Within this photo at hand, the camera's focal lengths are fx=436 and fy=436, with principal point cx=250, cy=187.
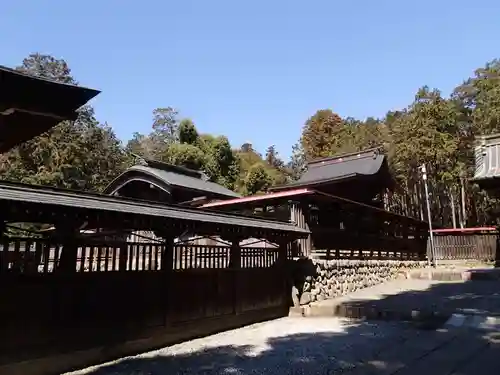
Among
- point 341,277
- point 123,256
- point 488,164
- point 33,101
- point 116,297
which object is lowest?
point 116,297

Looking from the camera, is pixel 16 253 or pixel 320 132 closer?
pixel 16 253

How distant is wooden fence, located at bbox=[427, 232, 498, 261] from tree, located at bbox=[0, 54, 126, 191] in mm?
26207

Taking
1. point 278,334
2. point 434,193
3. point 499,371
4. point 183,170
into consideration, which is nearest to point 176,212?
point 278,334

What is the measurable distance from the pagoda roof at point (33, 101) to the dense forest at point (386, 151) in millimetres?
24666

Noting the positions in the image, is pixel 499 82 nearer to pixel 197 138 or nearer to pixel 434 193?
pixel 434 193

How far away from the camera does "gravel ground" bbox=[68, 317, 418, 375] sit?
7.11 meters

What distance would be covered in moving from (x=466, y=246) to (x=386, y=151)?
14124 mm

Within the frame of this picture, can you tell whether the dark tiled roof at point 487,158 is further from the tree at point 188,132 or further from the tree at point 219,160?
the tree at point 188,132

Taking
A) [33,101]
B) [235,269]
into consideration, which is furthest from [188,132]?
[33,101]

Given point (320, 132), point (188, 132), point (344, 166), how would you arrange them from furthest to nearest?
point (320, 132), point (188, 132), point (344, 166)

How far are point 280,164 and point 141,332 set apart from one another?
174 feet

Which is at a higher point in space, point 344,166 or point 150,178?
point 344,166

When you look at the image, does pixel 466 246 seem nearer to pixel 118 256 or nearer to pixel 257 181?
pixel 257 181

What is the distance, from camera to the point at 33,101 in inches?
192
